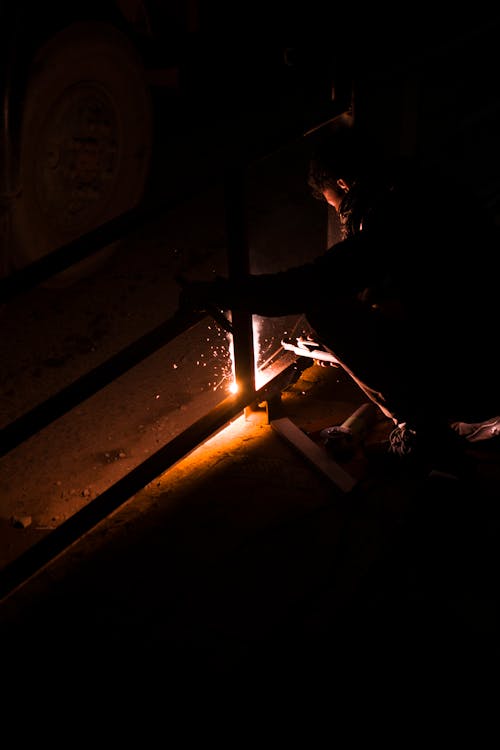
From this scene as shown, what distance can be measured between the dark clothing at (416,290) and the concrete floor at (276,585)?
39 centimetres

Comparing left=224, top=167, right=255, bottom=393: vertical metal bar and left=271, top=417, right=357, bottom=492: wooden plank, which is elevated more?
left=224, top=167, right=255, bottom=393: vertical metal bar

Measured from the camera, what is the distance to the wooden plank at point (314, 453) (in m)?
3.00

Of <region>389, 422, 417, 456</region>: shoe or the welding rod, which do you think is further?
<region>389, 422, 417, 456</region>: shoe

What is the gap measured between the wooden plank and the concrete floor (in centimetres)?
3

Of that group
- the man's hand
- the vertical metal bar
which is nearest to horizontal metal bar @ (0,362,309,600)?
the vertical metal bar

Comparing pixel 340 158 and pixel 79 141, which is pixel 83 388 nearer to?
pixel 340 158

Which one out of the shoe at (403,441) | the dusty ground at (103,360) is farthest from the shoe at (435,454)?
the dusty ground at (103,360)

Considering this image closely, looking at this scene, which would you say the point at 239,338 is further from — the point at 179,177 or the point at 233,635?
the point at 179,177

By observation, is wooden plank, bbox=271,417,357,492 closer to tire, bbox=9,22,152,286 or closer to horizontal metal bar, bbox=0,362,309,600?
horizontal metal bar, bbox=0,362,309,600

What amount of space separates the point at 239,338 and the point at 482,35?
346 centimetres

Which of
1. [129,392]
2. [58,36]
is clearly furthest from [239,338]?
[58,36]

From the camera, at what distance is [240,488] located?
10.00 feet

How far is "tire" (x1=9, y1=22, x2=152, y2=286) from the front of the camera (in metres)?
3.76

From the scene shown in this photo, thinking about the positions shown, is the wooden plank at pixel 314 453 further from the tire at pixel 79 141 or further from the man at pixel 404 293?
the tire at pixel 79 141
